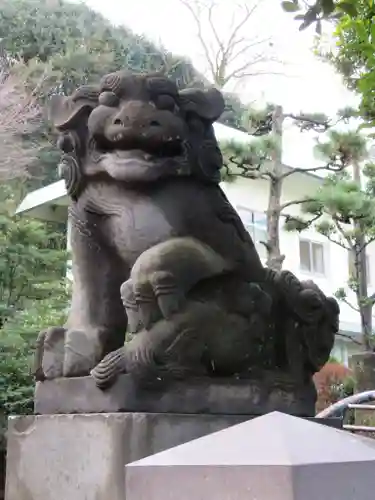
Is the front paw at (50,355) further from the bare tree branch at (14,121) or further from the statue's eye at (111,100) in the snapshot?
the bare tree branch at (14,121)

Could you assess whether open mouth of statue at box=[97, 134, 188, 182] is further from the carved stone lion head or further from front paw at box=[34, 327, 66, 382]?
front paw at box=[34, 327, 66, 382]

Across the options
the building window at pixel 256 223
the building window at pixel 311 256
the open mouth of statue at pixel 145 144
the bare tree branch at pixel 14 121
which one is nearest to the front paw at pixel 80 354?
the open mouth of statue at pixel 145 144

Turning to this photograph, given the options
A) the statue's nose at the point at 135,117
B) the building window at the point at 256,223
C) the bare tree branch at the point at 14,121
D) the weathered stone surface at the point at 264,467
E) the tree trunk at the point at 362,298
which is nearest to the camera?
the weathered stone surface at the point at 264,467

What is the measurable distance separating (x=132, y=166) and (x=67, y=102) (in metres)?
0.50

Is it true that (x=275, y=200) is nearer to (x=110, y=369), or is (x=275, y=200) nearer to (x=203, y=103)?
(x=203, y=103)

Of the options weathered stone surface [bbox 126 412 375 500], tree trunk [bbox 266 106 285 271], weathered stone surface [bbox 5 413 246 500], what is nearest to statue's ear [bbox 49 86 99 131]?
weathered stone surface [bbox 5 413 246 500]

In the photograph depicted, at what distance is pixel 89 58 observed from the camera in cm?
1706

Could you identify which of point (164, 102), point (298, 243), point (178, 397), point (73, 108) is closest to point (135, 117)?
point (164, 102)

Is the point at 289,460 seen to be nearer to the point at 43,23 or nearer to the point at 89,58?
the point at 89,58

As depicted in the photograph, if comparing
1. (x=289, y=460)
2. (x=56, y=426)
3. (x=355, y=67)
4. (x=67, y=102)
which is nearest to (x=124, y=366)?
(x=56, y=426)

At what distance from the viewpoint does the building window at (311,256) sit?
1460 centimetres

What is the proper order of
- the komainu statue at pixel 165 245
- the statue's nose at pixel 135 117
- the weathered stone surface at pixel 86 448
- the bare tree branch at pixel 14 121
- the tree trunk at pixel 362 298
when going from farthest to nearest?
the bare tree branch at pixel 14 121
the tree trunk at pixel 362 298
the statue's nose at pixel 135 117
the komainu statue at pixel 165 245
the weathered stone surface at pixel 86 448

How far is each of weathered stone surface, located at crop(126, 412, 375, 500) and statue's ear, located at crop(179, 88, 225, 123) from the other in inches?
80.7

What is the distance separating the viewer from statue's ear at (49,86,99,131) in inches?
119
